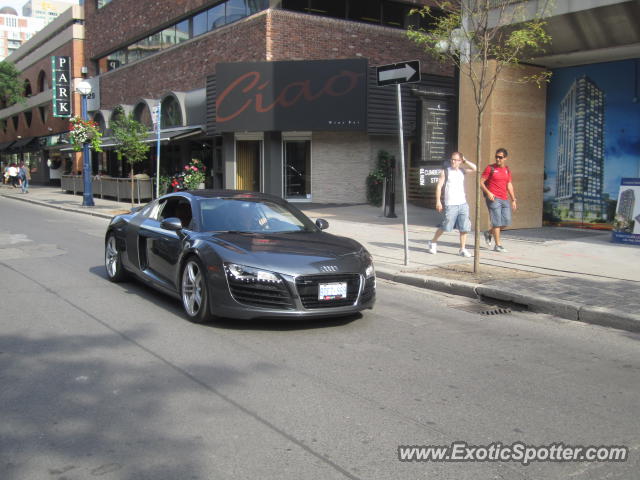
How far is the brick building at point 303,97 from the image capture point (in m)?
21.7

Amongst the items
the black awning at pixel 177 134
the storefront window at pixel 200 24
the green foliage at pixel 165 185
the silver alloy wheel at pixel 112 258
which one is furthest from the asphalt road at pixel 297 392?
the storefront window at pixel 200 24

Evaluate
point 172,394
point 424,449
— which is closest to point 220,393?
point 172,394

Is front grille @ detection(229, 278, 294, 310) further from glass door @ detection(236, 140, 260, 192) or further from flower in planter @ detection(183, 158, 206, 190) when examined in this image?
glass door @ detection(236, 140, 260, 192)

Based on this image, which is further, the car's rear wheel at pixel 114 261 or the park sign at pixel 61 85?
the park sign at pixel 61 85

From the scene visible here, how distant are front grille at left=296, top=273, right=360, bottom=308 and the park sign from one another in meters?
38.4

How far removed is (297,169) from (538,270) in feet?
48.4

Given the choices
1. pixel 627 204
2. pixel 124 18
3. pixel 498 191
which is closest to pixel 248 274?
pixel 498 191

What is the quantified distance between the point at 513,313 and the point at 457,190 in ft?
12.6

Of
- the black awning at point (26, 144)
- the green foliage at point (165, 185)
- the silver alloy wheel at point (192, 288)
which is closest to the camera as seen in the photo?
the silver alloy wheel at point (192, 288)

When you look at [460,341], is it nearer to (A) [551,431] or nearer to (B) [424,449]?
(A) [551,431]

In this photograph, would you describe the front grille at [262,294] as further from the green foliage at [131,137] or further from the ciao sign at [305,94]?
the green foliage at [131,137]

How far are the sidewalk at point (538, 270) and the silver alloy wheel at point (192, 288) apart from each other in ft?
12.0

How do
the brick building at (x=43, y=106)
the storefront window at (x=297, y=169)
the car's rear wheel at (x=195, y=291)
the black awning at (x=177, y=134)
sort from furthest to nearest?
the brick building at (x=43, y=106), the black awning at (x=177, y=134), the storefront window at (x=297, y=169), the car's rear wheel at (x=195, y=291)

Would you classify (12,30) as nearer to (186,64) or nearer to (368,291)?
(186,64)
